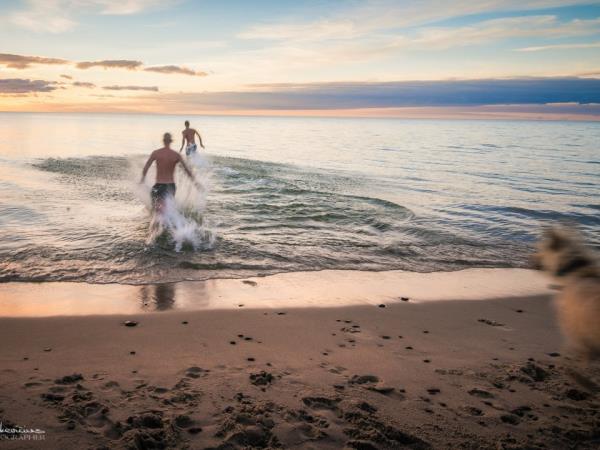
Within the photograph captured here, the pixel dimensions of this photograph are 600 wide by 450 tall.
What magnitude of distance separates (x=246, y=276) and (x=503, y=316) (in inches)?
180

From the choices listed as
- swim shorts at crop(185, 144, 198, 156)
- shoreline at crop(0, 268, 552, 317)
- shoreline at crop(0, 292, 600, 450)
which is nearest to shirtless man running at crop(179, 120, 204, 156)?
swim shorts at crop(185, 144, 198, 156)

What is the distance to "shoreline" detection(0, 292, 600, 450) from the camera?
134 inches

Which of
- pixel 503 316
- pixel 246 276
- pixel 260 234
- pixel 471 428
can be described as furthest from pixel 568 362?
pixel 260 234

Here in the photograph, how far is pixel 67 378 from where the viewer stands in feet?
13.4

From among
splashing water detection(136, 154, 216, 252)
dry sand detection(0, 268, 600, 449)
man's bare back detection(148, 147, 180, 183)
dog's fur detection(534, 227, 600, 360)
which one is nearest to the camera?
dry sand detection(0, 268, 600, 449)

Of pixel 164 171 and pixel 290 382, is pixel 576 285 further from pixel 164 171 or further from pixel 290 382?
pixel 164 171

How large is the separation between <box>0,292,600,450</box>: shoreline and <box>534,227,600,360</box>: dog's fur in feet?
2.37

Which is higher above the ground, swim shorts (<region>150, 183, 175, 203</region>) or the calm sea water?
swim shorts (<region>150, 183, 175, 203</region>)

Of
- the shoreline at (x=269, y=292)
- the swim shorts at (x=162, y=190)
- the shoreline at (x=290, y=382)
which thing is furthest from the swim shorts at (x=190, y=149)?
the shoreline at (x=290, y=382)

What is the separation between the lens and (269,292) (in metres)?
7.33

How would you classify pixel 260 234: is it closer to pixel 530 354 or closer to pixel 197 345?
pixel 197 345

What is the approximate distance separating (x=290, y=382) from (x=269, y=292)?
124 inches

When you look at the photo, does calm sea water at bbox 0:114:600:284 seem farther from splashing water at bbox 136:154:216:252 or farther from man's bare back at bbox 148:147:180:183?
man's bare back at bbox 148:147:180:183

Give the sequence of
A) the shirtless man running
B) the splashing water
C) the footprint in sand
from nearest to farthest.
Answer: the footprint in sand → the splashing water → the shirtless man running
